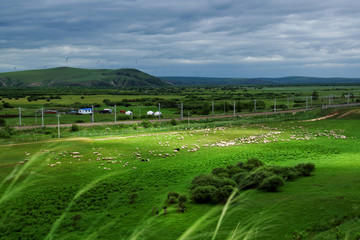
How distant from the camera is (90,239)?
22859 millimetres

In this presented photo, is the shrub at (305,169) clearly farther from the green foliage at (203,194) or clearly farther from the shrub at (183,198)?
the shrub at (183,198)

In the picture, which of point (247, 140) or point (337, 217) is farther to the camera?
point (247, 140)

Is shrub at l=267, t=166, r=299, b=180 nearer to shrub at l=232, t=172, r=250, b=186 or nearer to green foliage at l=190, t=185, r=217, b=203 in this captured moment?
shrub at l=232, t=172, r=250, b=186

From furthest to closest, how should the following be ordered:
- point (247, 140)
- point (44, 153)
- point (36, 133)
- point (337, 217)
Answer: point (36, 133)
point (247, 140)
point (44, 153)
point (337, 217)

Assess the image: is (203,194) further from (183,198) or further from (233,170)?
(233,170)

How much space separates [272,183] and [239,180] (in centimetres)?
359

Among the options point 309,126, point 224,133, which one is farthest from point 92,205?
point 309,126

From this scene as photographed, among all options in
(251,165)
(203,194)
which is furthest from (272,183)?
(251,165)

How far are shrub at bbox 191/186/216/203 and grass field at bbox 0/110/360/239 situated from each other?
83cm

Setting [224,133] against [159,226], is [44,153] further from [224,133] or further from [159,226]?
[224,133]

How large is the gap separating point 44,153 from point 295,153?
1269 inches

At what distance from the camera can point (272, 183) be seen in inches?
1197

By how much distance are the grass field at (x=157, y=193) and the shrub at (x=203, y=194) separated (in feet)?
2.71

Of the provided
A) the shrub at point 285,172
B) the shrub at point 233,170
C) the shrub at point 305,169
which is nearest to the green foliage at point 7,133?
the shrub at point 233,170
